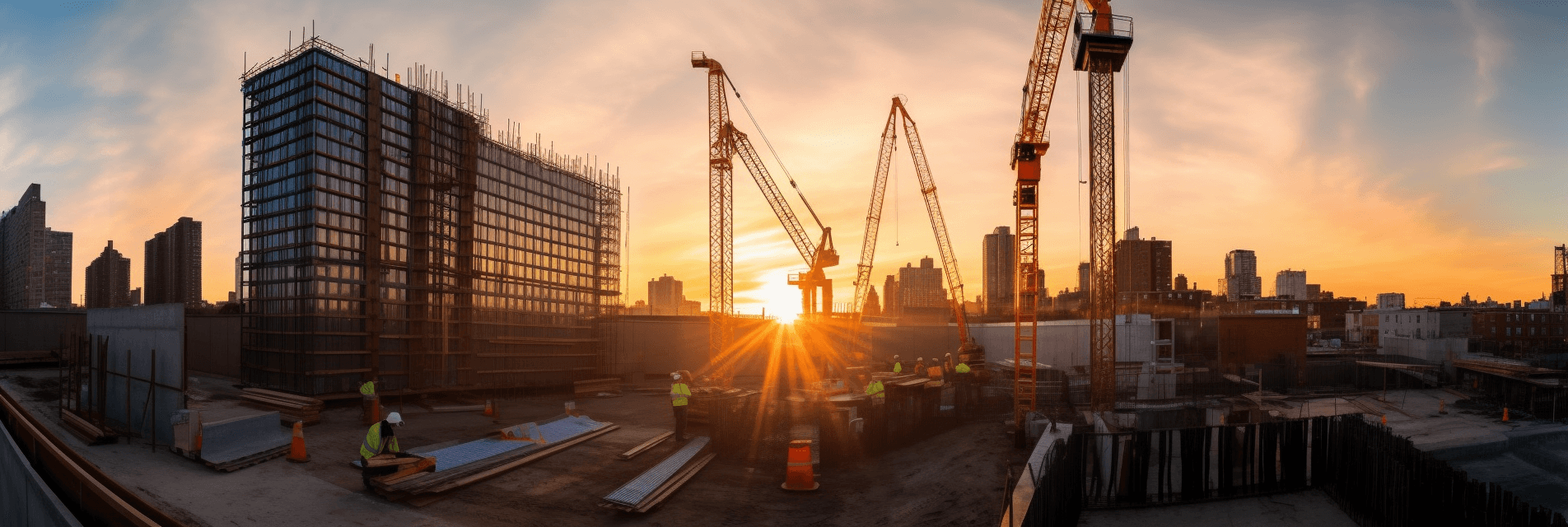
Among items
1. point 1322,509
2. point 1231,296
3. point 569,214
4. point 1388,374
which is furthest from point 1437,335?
point 1231,296

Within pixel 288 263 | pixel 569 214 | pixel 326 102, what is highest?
pixel 326 102

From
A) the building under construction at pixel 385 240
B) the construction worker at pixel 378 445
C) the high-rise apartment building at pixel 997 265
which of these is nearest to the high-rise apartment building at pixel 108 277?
the building under construction at pixel 385 240

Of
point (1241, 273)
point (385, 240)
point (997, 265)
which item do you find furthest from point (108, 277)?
point (1241, 273)

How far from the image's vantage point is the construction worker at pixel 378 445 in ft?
43.1

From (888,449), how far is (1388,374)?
3174cm

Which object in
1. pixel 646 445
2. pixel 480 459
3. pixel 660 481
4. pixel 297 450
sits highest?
pixel 297 450

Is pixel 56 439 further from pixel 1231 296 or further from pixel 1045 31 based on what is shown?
pixel 1231 296

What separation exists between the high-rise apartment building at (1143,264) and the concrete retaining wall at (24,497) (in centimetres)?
10485

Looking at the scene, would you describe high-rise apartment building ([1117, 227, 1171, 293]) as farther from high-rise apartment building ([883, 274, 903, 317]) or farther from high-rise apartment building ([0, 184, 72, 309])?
high-rise apartment building ([0, 184, 72, 309])

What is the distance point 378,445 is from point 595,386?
19028 mm

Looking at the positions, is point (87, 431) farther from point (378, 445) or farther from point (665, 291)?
point (665, 291)

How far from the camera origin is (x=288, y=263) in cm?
2409

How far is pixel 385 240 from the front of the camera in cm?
2616

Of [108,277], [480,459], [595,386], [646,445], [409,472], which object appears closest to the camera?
[409,472]
